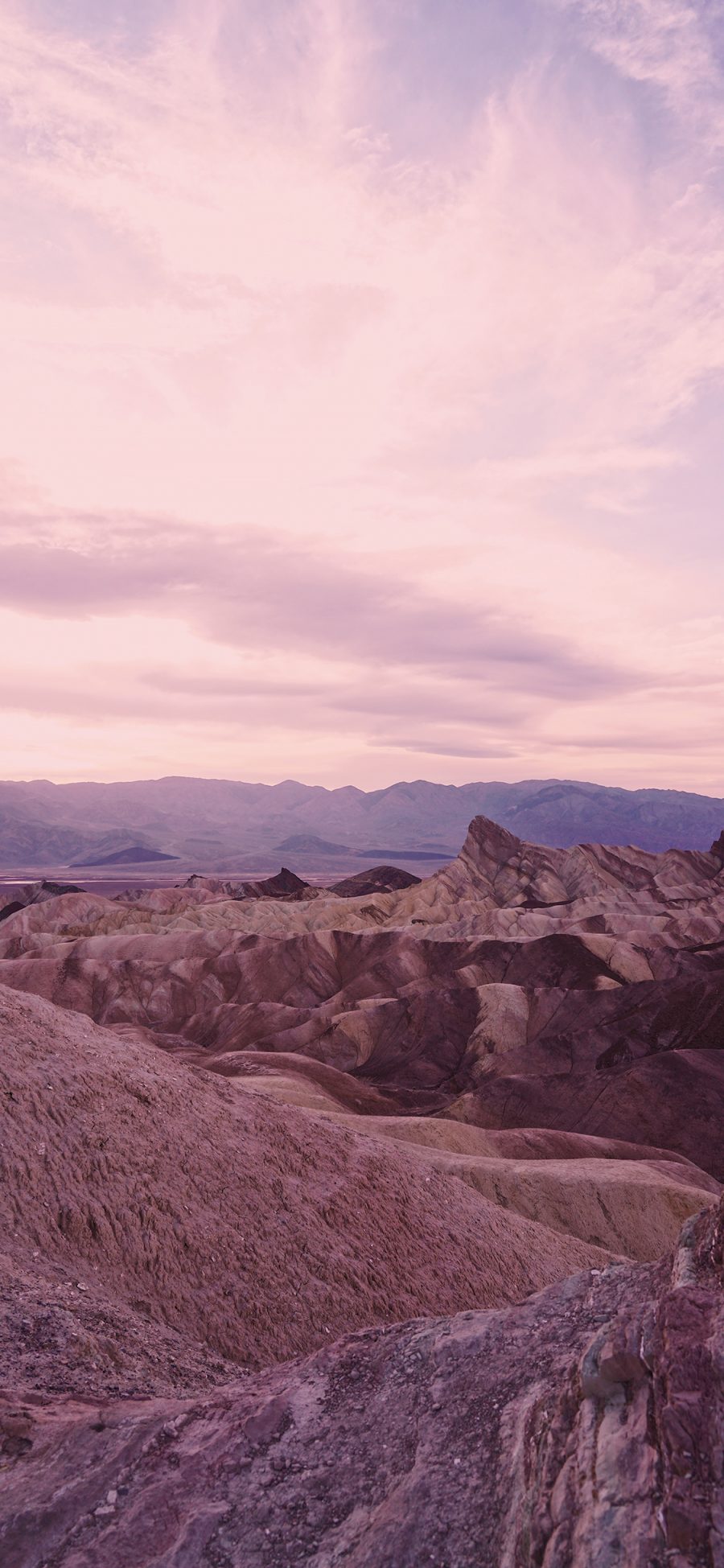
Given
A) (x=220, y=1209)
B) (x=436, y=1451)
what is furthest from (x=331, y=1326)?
(x=436, y=1451)

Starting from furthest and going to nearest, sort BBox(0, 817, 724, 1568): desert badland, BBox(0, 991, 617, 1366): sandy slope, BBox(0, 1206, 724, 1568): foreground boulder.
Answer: BBox(0, 991, 617, 1366): sandy slope → BBox(0, 817, 724, 1568): desert badland → BBox(0, 1206, 724, 1568): foreground boulder

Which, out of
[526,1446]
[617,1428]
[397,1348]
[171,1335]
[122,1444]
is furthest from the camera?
[171,1335]

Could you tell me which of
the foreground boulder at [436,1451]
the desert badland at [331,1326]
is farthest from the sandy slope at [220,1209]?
the foreground boulder at [436,1451]

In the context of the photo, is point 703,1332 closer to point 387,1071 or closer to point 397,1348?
point 397,1348

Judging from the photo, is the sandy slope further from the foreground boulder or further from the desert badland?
the foreground boulder

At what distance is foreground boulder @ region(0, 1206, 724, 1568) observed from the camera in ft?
16.3

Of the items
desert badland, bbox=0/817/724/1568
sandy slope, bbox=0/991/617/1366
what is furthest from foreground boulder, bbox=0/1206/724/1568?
sandy slope, bbox=0/991/617/1366

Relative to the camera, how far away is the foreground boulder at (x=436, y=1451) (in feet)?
16.3

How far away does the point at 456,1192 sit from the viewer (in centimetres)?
1742

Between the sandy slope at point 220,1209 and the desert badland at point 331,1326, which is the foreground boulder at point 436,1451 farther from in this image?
the sandy slope at point 220,1209

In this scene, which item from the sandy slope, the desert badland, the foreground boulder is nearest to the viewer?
the foreground boulder

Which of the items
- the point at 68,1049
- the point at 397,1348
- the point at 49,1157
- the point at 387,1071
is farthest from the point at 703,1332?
the point at 387,1071

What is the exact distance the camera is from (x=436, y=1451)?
636cm

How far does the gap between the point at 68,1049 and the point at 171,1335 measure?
19.0 ft
